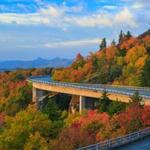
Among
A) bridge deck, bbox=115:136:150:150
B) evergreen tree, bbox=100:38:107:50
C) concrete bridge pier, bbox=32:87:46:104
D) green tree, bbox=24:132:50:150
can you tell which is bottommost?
concrete bridge pier, bbox=32:87:46:104

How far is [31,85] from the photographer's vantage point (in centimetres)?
14175

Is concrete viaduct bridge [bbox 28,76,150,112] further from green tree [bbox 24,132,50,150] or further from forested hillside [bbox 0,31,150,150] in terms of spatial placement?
green tree [bbox 24,132,50,150]

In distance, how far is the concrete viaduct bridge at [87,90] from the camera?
8709cm

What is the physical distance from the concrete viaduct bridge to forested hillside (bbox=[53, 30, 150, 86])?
8275mm

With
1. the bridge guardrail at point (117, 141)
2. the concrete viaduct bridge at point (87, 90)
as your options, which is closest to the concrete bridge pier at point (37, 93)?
the concrete viaduct bridge at point (87, 90)

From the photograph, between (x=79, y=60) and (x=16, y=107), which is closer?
(x=16, y=107)

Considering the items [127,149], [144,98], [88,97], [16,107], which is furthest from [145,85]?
[127,149]

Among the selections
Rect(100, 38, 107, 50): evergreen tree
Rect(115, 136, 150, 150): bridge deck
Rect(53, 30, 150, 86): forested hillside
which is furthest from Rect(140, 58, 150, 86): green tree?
Rect(100, 38, 107, 50): evergreen tree

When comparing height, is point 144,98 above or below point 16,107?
above

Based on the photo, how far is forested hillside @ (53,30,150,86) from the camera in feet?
384

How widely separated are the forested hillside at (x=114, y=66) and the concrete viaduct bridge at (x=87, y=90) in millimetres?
8275

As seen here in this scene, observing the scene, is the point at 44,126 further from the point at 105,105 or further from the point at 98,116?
the point at 105,105

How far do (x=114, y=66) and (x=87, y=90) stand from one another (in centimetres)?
2594

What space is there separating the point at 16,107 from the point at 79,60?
41.3m
